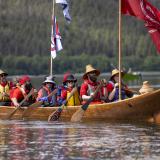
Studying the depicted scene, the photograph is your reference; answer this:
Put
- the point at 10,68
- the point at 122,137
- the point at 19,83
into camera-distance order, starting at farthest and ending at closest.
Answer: the point at 10,68 → the point at 19,83 → the point at 122,137

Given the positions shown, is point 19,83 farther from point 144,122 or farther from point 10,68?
point 10,68

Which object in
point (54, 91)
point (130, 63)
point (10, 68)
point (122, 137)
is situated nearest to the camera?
point (122, 137)

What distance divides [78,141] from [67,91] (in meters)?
6.10

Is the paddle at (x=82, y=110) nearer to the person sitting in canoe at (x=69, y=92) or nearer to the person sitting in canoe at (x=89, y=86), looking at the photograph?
the person sitting in canoe at (x=89, y=86)

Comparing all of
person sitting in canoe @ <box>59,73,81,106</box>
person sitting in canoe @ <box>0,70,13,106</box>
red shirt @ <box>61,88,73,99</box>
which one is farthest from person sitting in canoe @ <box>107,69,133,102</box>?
person sitting in canoe @ <box>0,70,13,106</box>

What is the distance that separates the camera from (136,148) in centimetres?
2100

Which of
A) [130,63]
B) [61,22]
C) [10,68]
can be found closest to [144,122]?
[10,68]

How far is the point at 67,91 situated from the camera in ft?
93.5

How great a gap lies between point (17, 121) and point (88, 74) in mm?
3426

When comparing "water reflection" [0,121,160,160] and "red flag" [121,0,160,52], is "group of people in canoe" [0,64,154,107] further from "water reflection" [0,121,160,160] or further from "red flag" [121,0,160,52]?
"red flag" [121,0,160,52]

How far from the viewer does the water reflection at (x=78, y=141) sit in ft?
Result: 65.9

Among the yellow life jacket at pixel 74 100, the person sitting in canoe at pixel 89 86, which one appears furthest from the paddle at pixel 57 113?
the yellow life jacket at pixel 74 100

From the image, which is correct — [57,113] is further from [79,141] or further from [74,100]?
[79,141]

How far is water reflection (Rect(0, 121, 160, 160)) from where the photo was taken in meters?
20.1
